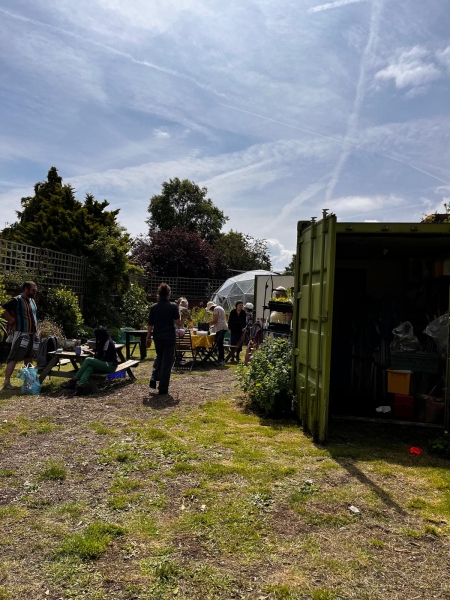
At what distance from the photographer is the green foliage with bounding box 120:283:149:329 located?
1825cm

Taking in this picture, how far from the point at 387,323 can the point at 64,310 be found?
28.1ft

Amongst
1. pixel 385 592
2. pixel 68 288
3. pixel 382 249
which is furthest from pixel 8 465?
pixel 68 288

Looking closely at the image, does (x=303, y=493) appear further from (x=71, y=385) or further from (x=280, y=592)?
(x=71, y=385)

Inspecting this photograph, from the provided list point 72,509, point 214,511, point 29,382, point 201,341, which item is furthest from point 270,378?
point 201,341

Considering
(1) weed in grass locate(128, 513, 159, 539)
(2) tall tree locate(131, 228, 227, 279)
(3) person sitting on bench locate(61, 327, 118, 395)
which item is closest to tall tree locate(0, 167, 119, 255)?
(2) tall tree locate(131, 228, 227, 279)

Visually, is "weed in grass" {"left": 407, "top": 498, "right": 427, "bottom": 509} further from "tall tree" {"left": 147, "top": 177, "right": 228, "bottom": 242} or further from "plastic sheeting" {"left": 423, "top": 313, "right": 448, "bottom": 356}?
"tall tree" {"left": 147, "top": 177, "right": 228, "bottom": 242}

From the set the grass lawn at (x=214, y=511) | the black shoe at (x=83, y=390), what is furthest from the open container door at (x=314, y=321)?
the black shoe at (x=83, y=390)

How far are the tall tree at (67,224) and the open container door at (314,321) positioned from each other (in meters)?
12.2

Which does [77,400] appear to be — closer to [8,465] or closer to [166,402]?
[166,402]

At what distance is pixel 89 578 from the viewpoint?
277cm

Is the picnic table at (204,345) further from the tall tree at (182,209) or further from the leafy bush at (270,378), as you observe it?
the tall tree at (182,209)

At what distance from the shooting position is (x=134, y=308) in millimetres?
18578

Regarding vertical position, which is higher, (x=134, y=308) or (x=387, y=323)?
(x=134, y=308)

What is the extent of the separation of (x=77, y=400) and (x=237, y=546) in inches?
190
